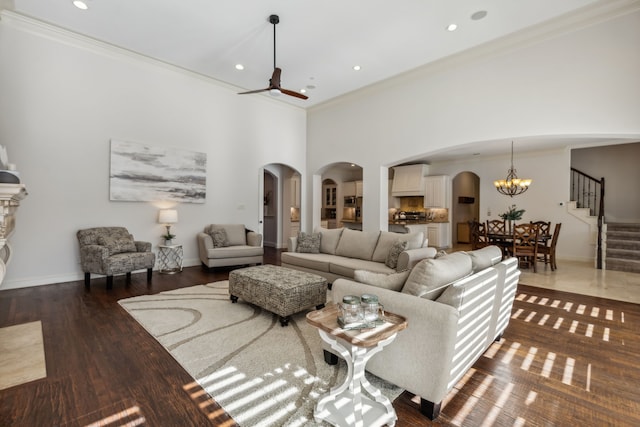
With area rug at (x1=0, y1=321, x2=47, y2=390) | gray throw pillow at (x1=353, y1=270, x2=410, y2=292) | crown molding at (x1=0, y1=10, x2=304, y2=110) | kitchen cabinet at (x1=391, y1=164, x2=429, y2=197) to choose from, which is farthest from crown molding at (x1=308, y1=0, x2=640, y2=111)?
area rug at (x1=0, y1=321, x2=47, y2=390)

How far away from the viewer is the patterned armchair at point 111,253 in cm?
440

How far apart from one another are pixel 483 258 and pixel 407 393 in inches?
50.1

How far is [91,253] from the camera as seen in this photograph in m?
4.48

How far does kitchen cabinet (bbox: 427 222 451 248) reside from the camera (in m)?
9.31

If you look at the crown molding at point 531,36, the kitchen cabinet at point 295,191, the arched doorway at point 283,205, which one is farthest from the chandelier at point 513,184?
the arched doorway at point 283,205

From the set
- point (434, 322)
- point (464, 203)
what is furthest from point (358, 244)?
point (464, 203)

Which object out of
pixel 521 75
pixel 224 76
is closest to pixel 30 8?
pixel 224 76

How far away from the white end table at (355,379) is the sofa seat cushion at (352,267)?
2276 millimetres

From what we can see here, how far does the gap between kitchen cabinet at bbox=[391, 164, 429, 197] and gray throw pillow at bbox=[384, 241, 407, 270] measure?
5.82 meters

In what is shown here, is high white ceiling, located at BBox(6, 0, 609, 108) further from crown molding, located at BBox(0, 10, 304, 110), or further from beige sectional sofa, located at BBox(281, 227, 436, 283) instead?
beige sectional sofa, located at BBox(281, 227, 436, 283)

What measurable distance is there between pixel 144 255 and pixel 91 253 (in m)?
0.69

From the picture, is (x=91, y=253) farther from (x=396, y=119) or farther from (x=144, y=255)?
(x=396, y=119)

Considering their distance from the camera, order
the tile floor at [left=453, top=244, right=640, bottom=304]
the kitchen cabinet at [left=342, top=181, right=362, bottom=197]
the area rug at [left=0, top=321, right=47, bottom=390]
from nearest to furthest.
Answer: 1. the area rug at [left=0, top=321, right=47, bottom=390]
2. the tile floor at [left=453, top=244, right=640, bottom=304]
3. the kitchen cabinet at [left=342, top=181, right=362, bottom=197]

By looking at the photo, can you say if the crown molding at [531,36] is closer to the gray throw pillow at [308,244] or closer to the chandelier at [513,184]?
the chandelier at [513,184]
